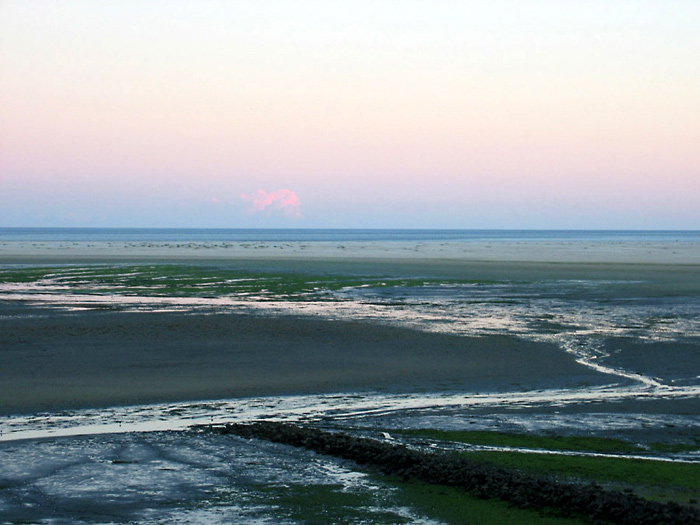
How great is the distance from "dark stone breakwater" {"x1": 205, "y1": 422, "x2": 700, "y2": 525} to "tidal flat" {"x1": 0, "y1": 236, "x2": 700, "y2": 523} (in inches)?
11.5

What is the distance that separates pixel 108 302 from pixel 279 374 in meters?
16.8

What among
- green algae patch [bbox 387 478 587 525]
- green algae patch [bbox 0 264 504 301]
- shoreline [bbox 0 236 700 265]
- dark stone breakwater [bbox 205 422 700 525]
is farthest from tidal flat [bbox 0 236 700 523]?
shoreline [bbox 0 236 700 265]

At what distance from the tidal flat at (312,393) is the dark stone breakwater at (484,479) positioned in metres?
0.29

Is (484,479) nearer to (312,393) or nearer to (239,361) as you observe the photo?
(312,393)

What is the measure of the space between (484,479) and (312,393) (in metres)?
6.57

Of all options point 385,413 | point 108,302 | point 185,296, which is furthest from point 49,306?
point 385,413

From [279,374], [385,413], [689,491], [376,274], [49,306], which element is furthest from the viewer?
[376,274]

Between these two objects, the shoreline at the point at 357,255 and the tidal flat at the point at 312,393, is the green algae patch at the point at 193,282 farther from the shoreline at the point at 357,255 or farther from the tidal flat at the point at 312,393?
the shoreline at the point at 357,255

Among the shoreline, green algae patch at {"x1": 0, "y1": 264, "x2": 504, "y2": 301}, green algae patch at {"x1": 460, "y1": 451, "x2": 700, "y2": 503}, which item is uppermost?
the shoreline

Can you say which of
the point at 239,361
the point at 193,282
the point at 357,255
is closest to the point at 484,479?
the point at 239,361

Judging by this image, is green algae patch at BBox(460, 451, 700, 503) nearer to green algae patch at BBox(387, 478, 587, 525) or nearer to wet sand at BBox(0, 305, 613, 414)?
green algae patch at BBox(387, 478, 587, 525)

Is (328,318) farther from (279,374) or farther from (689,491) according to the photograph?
(689,491)

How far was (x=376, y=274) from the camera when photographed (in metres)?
52.0

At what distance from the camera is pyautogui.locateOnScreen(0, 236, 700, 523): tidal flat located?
9617mm
